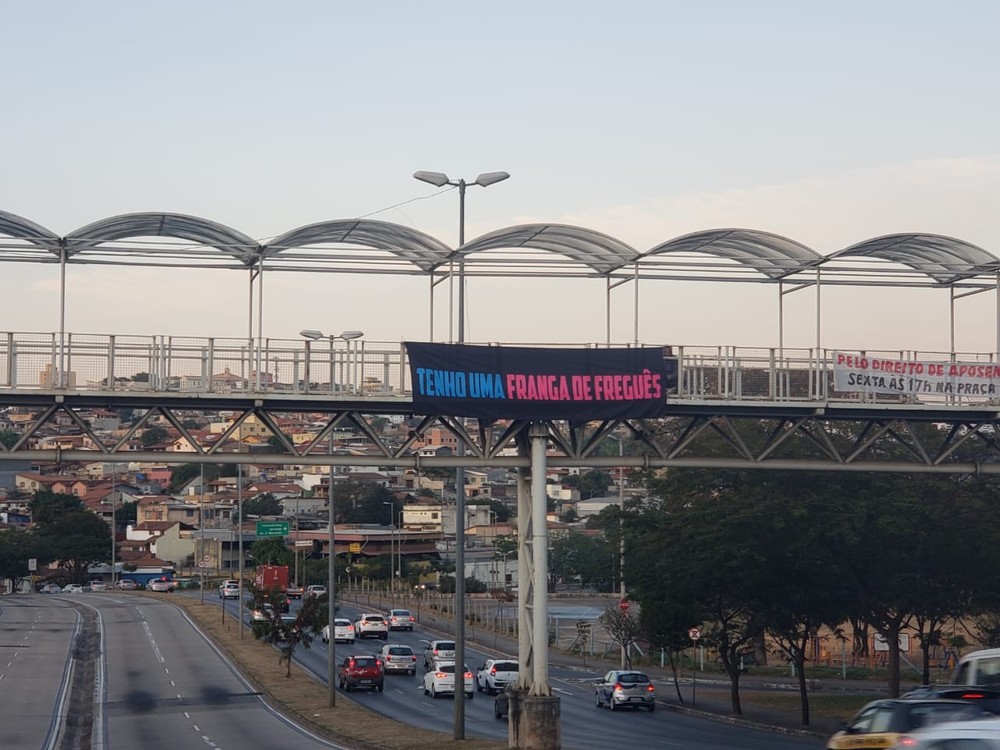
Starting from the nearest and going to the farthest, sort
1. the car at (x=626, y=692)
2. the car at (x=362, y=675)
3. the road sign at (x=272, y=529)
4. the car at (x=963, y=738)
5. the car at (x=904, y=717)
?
the car at (x=963, y=738), the car at (x=904, y=717), the car at (x=626, y=692), the car at (x=362, y=675), the road sign at (x=272, y=529)

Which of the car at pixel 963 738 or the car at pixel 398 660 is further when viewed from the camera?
Answer: the car at pixel 398 660

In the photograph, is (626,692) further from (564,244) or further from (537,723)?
(564,244)

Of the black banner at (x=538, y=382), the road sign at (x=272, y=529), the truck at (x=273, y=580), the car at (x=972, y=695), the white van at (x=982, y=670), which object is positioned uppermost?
the black banner at (x=538, y=382)

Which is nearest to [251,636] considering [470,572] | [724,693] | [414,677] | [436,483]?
[414,677]

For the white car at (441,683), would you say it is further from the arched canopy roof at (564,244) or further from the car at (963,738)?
the car at (963,738)

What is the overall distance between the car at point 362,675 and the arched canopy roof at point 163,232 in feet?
74.5

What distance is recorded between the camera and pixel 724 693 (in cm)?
5350

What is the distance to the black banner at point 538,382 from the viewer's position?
30.3 m

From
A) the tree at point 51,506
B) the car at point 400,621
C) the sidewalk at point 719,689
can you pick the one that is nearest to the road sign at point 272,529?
the sidewalk at point 719,689

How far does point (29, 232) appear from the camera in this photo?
101ft

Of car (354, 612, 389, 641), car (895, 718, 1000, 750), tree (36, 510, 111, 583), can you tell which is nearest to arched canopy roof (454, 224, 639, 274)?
car (895, 718, 1000, 750)

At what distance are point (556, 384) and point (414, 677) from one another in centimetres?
3002

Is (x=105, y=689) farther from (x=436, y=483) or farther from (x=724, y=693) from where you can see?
(x=436, y=483)

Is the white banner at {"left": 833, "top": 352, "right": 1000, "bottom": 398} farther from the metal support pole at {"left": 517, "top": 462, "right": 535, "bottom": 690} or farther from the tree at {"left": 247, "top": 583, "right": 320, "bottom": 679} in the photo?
the tree at {"left": 247, "top": 583, "right": 320, "bottom": 679}
